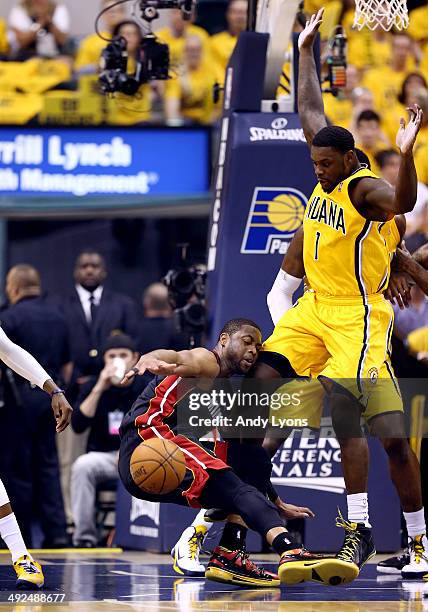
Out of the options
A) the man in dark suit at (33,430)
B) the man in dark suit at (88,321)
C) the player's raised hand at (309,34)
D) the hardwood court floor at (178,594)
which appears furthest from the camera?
the man in dark suit at (88,321)

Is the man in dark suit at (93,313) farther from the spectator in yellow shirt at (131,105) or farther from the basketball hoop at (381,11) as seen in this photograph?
the basketball hoop at (381,11)

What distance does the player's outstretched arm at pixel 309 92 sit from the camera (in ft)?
30.0

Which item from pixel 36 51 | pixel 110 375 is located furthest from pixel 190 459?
pixel 36 51

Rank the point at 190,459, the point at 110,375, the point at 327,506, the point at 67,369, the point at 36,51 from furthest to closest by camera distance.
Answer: the point at 36,51, the point at 67,369, the point at 110,375, the point at 327,506, the point at 190,459

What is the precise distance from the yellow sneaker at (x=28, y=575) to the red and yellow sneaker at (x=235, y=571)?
1.08 m

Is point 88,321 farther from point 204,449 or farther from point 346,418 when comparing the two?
point 346,418

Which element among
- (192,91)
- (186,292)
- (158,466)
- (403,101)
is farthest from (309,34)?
(192,91)

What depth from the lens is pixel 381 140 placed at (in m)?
15.1

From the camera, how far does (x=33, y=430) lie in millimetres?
12164

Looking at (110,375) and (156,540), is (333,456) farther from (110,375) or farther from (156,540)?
(110,375)

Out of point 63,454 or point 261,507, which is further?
point 63,454

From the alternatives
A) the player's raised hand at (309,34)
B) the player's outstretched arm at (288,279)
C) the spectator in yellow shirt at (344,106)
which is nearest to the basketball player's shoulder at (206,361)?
the player's outstretched arm at (288,279)

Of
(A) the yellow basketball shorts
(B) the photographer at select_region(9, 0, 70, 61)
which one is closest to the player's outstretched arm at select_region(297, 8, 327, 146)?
(A) the yellow basketball shorts

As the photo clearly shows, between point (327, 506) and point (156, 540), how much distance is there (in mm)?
1398
